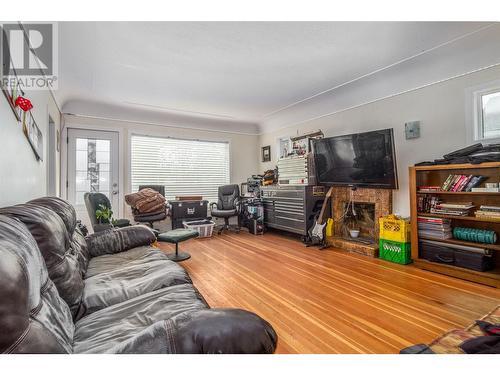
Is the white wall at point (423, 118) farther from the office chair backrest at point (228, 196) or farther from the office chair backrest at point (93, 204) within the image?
the office chair backrest at point (93, 204)

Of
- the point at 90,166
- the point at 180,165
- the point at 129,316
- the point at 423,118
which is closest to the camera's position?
the point at 129,316

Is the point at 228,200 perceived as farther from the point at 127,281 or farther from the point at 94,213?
the point at 127,281

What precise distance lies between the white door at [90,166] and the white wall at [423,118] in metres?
4.43

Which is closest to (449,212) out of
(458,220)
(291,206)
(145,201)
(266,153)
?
(458,220)

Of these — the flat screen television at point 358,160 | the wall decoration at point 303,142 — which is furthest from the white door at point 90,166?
the flat screen television at point 358,160

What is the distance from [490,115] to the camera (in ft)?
9.07

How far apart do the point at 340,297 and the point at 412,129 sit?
251 cm

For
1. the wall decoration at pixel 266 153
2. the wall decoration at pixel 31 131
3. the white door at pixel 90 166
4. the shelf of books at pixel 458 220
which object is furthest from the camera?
the wall decoration at pixel 266 153

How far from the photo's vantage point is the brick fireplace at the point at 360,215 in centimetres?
363

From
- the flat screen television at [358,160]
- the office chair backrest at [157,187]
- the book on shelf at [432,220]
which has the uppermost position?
the flat screen television at [358,160]

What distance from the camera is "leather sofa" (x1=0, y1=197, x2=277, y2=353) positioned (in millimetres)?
675

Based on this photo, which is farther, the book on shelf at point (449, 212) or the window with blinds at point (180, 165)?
the window with blinds at point (180, 165)
